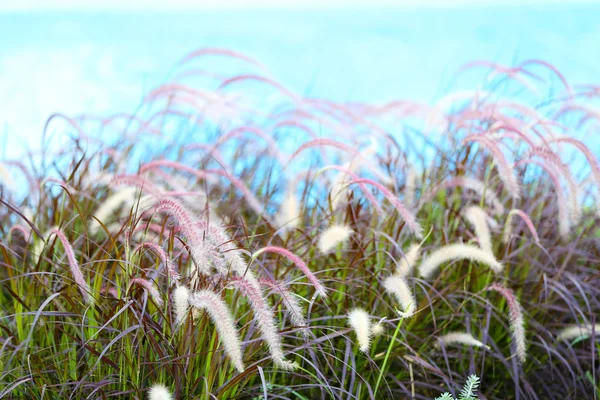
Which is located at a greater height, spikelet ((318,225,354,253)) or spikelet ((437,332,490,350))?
spikelet ((318,225,354,253))

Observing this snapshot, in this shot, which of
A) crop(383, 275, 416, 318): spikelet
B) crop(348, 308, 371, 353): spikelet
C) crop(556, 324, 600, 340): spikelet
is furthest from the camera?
crop(556, 324, 600, 340): spikelet

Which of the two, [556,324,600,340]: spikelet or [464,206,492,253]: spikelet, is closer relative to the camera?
[464,206,492,253]: spikelet

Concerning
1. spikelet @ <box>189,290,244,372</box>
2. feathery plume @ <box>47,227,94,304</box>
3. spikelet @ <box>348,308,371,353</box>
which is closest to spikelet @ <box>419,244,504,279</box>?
spikelet @ <box>348,308,371,353</box>

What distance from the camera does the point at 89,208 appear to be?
10.0 ft

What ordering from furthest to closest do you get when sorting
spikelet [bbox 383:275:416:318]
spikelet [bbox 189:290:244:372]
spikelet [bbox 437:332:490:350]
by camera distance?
1. spikelet [bbox 437:332:490:350]
2. spikelet [bbox 383:275:416:318]
3. spikelet [bbox 189:290:244:372]

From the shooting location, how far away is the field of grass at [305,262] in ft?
7.14

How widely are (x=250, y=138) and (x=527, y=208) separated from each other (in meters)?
1.32

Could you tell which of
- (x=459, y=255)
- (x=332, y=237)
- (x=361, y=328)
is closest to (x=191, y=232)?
(x=361, y=328)

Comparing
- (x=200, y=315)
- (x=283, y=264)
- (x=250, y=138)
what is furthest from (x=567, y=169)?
(x=250, y=138)

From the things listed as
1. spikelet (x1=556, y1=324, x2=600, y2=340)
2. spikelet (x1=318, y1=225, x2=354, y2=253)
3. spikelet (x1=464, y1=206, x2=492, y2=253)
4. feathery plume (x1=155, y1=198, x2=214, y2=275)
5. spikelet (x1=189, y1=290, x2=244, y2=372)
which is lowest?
spikelet (x1=189, y1=290, x2=244, y2=372)

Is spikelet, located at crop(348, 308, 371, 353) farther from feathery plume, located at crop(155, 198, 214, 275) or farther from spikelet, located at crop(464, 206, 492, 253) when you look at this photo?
spikelet, located at crop(464, 206, 492, 253)

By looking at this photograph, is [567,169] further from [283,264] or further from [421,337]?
[283,264]

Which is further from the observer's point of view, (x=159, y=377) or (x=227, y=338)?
(x=159, y=377)

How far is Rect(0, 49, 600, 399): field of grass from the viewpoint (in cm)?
218
